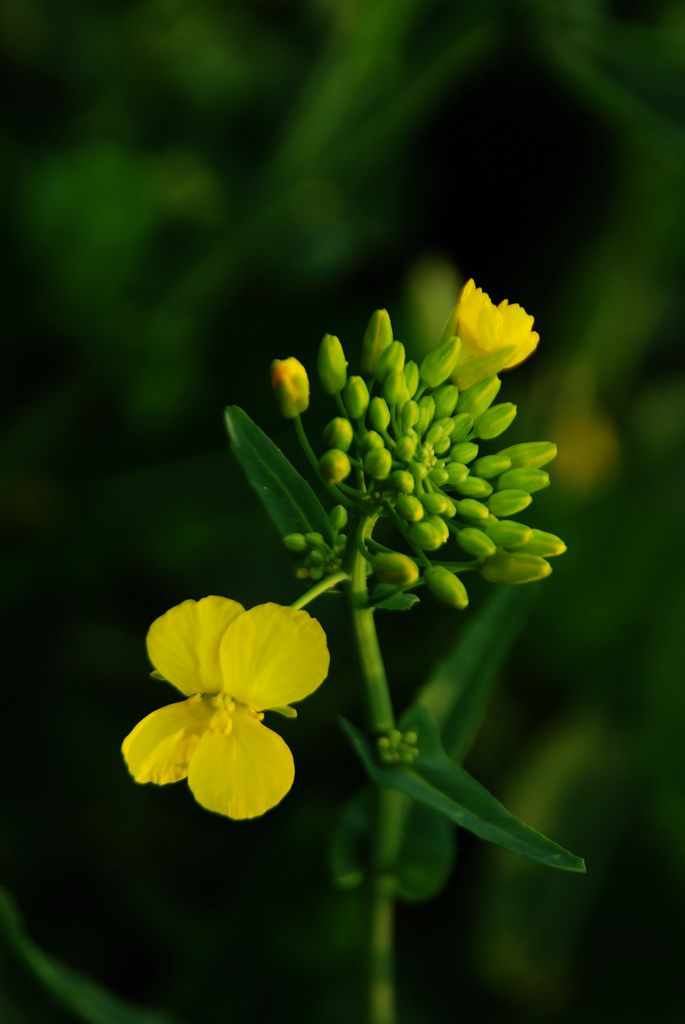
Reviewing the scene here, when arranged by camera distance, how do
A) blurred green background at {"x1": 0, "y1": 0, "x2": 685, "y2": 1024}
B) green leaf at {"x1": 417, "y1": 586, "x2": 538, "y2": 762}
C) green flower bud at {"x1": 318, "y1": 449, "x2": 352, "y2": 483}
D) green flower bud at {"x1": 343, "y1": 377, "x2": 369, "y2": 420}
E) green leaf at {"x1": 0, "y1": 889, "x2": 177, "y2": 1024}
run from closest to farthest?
1. green flower bud at {"x1": 318, "y1": 449, "x2": 352, "y2": 483}
2. green flower bud at {"x1": 343, "y1": 377, "x2": 369, "y2": 420}
3. green leaf at {"x1": 0, "y1": 889, "x2": 177, "y2": 1024}
4. green leaf at {"x1": 417, "y1": 586, "x2": 538, "y2": 762}
5. blurred green background at {"x1": 0, "y1": 0, "x2": 685, "y2": 1024}

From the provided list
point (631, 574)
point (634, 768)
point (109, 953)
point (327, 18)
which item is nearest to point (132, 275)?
point (327, 18)

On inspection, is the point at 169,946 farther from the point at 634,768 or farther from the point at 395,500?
the point at 395,500

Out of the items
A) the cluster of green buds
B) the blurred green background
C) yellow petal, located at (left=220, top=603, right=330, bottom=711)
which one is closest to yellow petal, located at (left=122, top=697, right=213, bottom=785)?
yellow petal, located at (left=220, top=603, right=330, bottom=711)

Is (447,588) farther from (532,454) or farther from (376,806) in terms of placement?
(376,806)

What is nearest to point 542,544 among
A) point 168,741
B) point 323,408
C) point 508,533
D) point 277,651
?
point 508,533

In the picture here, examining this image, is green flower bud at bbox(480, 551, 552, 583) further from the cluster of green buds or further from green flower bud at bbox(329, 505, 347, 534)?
green flower bud at bbox(329, 505, 347, 534)

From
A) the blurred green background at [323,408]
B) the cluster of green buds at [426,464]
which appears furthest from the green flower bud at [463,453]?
the blurred green background at [323,408]
